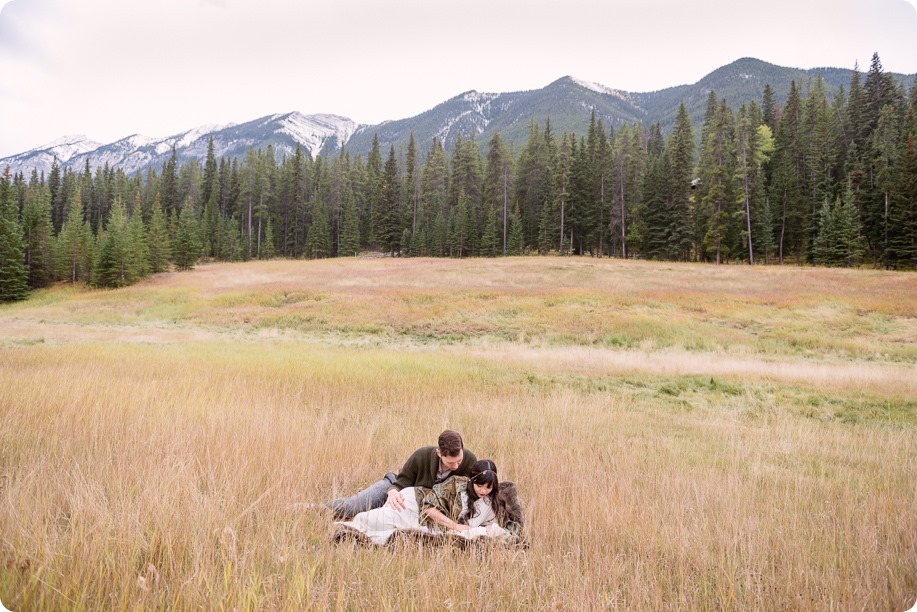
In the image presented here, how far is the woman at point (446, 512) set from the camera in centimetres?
382

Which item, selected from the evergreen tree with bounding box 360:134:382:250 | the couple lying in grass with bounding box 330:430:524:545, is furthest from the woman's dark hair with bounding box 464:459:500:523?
the evergreen tree with bounding box 360:134:382:250

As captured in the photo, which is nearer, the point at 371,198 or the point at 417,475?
the point at 417,475

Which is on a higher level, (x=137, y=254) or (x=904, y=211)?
(x=904, y=211)

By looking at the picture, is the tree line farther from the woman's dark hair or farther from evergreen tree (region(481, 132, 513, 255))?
the woman's dark hair

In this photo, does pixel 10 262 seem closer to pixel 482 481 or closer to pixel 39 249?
pixel 39 249

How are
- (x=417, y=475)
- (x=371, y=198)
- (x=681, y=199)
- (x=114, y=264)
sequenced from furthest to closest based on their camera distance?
(x=371, y=198) → (x=681, y=199) → (x=114, y=264) → (x=417, y=475)

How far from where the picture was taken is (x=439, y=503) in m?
4.31

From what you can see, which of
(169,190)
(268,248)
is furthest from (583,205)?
(169,190)

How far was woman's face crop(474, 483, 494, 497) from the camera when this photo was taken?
4211 millimetres

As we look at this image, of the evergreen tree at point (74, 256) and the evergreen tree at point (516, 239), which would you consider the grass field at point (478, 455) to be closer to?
the evergreen tree at point (516, 239)

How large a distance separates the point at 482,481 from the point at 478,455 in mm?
1814

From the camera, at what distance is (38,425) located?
5.66 m

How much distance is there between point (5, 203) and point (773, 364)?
225 feet

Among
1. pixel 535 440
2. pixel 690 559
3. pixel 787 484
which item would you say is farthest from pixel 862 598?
pixel 535 440
